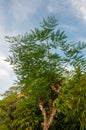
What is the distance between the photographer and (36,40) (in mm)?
17578

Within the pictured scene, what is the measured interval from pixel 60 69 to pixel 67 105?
1.97 meters

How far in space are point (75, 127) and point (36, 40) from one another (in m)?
4.56

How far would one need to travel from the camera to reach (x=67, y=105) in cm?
1612

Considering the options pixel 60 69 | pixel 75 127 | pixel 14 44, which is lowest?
pixel 75 127

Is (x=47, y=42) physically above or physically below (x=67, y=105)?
above

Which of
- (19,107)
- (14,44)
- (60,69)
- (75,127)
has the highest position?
(14,44)

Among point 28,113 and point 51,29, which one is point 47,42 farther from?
point 28,113

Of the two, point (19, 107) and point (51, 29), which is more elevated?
point (51, 29)

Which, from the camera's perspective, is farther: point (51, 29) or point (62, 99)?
point (51, 29)

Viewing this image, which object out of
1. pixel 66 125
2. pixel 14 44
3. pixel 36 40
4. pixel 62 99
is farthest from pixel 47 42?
pixel 66 125

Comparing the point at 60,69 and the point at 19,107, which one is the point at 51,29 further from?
the point at 19,107

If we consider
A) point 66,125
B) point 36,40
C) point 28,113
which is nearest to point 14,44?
point 36,40

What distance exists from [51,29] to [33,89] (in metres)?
3.23

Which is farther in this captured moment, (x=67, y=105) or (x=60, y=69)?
(x=60, y=69)
